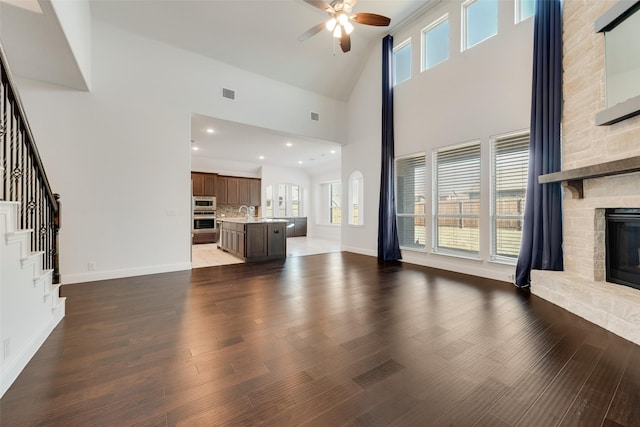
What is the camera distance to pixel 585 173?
8.61 ft

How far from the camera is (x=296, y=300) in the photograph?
3.10 m

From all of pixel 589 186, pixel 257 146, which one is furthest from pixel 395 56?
pixel 589 186

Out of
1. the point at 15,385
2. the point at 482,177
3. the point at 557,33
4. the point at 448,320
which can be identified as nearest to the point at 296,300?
the point at 448,320

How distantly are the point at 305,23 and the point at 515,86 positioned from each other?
12.3 ft

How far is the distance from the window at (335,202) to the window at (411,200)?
15.6 ft

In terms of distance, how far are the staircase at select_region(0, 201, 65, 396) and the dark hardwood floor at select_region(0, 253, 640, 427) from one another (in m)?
0.10

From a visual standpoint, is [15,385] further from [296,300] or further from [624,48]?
[624,48]

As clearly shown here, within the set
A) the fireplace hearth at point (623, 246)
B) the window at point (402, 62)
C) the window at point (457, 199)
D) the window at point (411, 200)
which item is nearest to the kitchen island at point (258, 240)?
the window at point (411, 200)

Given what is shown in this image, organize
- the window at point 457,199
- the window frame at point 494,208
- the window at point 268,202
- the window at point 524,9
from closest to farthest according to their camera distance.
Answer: the window at point 524,9 → the window frame at point 494,208 → the window at point 457,199 → the window at point 268,202

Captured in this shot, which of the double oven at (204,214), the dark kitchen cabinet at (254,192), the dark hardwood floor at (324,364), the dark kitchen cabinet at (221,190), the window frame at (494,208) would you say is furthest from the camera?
the dark kitchen cabinet at (254,192)

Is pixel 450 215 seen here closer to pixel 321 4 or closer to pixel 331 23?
pixel 331 23

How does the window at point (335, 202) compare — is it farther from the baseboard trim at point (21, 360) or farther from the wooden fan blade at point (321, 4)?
the baseboard trim at point (21, 360)

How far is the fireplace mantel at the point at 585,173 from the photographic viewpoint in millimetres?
2223

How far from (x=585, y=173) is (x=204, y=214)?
371 inches
